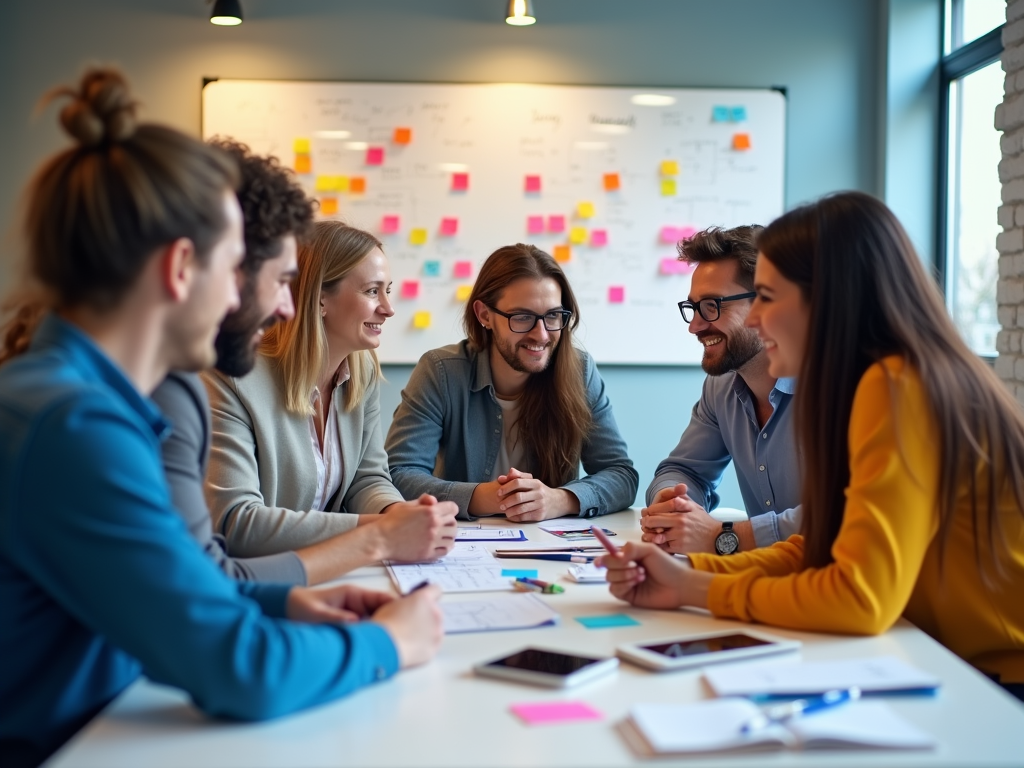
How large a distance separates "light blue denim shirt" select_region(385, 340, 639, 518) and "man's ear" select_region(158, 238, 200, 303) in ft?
5.36

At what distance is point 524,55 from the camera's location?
4.40m

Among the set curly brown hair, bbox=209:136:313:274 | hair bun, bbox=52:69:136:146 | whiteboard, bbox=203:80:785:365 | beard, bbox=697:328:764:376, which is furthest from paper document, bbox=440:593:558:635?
whiteboard, bbox=203:80:785:365

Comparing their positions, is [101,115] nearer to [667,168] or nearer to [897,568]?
[897,568]

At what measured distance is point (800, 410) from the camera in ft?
5.19

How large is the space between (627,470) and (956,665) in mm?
1490

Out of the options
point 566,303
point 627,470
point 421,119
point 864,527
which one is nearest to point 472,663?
point 864,527

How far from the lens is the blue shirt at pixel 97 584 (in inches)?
38.9

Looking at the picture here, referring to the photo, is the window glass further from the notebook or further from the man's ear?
the man's ear

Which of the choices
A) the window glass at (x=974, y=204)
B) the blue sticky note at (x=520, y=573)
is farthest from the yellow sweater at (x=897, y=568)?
the window glass at (x=974, y=204)

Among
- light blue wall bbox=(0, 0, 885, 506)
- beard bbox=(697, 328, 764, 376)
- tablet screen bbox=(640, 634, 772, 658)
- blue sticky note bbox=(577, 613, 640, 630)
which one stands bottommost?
blue sticky note bbox=(577, 613, 640, 630)

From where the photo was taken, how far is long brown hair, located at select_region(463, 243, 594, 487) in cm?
282

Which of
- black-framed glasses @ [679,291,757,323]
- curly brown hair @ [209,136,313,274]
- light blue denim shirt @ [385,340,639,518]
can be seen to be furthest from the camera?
light blue denim shirt @ [385,340,639,518]

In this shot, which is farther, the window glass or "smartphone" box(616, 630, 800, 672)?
the window glass

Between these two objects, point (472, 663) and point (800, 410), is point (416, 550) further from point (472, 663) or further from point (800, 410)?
point (800, 410)
